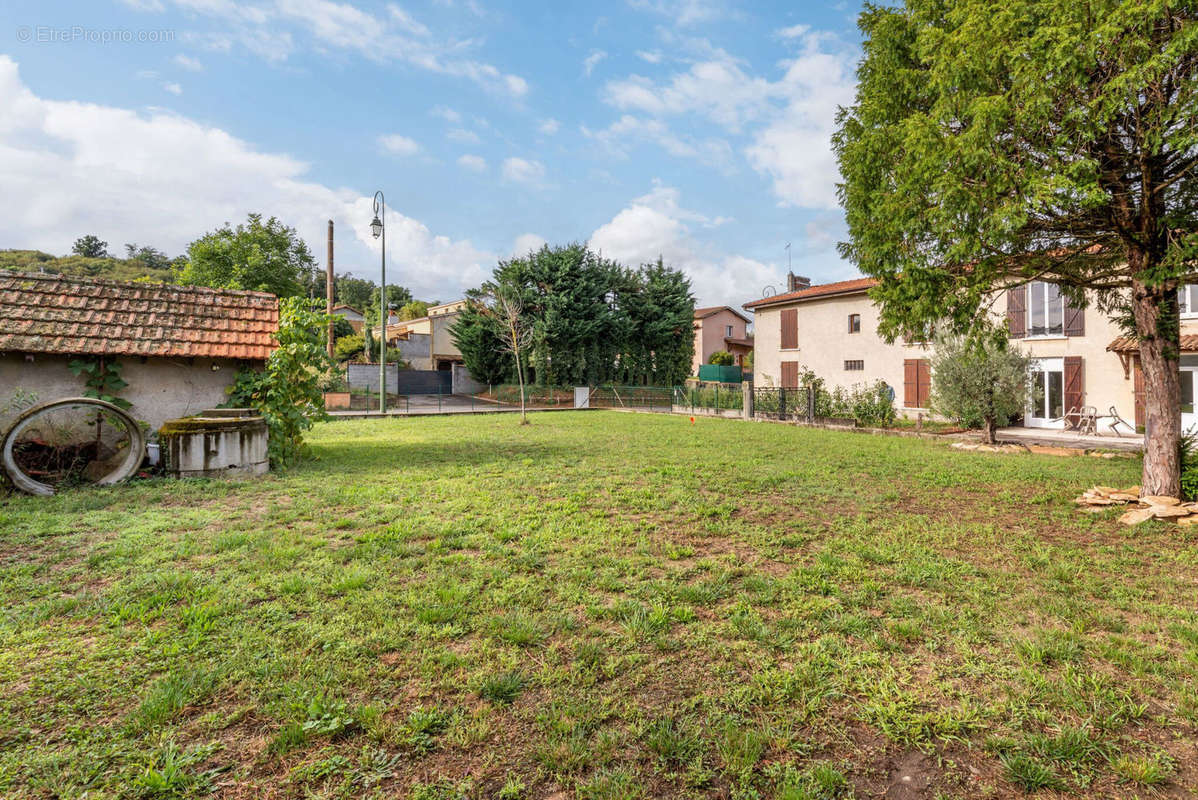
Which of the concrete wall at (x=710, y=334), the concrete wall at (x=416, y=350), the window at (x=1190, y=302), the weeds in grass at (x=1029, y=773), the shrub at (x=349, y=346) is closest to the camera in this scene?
the weeds in grass at (x=1029, y=773)

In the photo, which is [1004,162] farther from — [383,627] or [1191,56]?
[383,627]

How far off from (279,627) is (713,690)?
261cm

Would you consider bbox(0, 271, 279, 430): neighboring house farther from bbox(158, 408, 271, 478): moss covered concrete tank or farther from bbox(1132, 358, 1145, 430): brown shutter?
bbox(1132, 358, 1145, 430): brown shutter

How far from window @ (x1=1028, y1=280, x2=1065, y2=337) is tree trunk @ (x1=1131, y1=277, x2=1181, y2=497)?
44.2ft

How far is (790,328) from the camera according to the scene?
2580 cm

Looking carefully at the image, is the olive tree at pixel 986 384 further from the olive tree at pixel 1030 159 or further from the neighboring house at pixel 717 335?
the neighboring house at pixel 717 335

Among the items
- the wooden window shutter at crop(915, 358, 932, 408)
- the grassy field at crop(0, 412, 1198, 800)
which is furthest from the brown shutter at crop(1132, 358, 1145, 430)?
the grassy field at crop(0, 412, 1198, 800)

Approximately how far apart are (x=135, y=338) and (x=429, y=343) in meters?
38.1

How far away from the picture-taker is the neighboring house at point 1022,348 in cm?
1596

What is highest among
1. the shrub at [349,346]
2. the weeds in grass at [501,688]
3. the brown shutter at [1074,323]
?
the shrub at [349,346]

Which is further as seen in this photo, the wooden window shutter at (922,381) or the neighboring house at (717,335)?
the neighboring house at (717,335)

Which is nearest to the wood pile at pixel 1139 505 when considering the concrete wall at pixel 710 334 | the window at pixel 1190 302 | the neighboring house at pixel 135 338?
the neighboring house at pixel 135 338

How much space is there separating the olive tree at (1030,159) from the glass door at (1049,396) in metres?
12.6

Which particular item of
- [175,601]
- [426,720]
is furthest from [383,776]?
[175,601]
